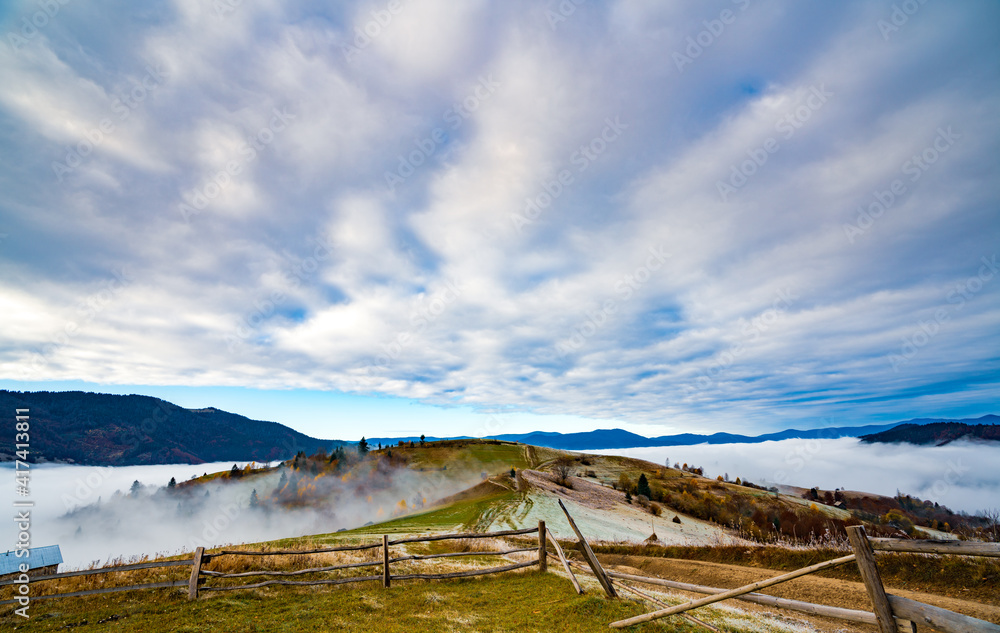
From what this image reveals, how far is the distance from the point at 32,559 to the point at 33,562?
4.2 inches

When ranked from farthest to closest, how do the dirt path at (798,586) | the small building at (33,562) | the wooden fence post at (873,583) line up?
the small building at (33,562)
the dirt path at (798,586)
the wooden fence post at (873,583)

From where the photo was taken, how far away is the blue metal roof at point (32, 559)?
34.7 feet

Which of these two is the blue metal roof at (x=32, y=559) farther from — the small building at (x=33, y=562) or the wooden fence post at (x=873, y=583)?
the wooden fence post at (x=873, y=583)

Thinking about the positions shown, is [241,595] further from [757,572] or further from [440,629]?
[757,572]

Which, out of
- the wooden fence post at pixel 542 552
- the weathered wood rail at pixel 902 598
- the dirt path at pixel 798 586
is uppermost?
the weathered wood rail at pixel 902 598

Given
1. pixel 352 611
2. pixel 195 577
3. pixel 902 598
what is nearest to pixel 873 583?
pixel 902 598

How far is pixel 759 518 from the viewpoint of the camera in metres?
60.0

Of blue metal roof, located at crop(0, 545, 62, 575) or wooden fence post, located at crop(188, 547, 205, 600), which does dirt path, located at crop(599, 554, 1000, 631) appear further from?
blue metal roof, located at crop(0, 545, 62, 575)

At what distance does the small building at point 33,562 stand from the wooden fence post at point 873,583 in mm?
17434

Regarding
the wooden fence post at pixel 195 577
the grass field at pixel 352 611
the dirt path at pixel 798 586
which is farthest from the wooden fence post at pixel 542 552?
the wooden fence post at pixel 195 577

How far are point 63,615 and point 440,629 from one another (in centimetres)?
887

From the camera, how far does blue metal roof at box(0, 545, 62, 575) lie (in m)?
10.6

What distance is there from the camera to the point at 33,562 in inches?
435

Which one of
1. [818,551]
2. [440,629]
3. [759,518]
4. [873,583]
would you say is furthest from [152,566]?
[759,518]
